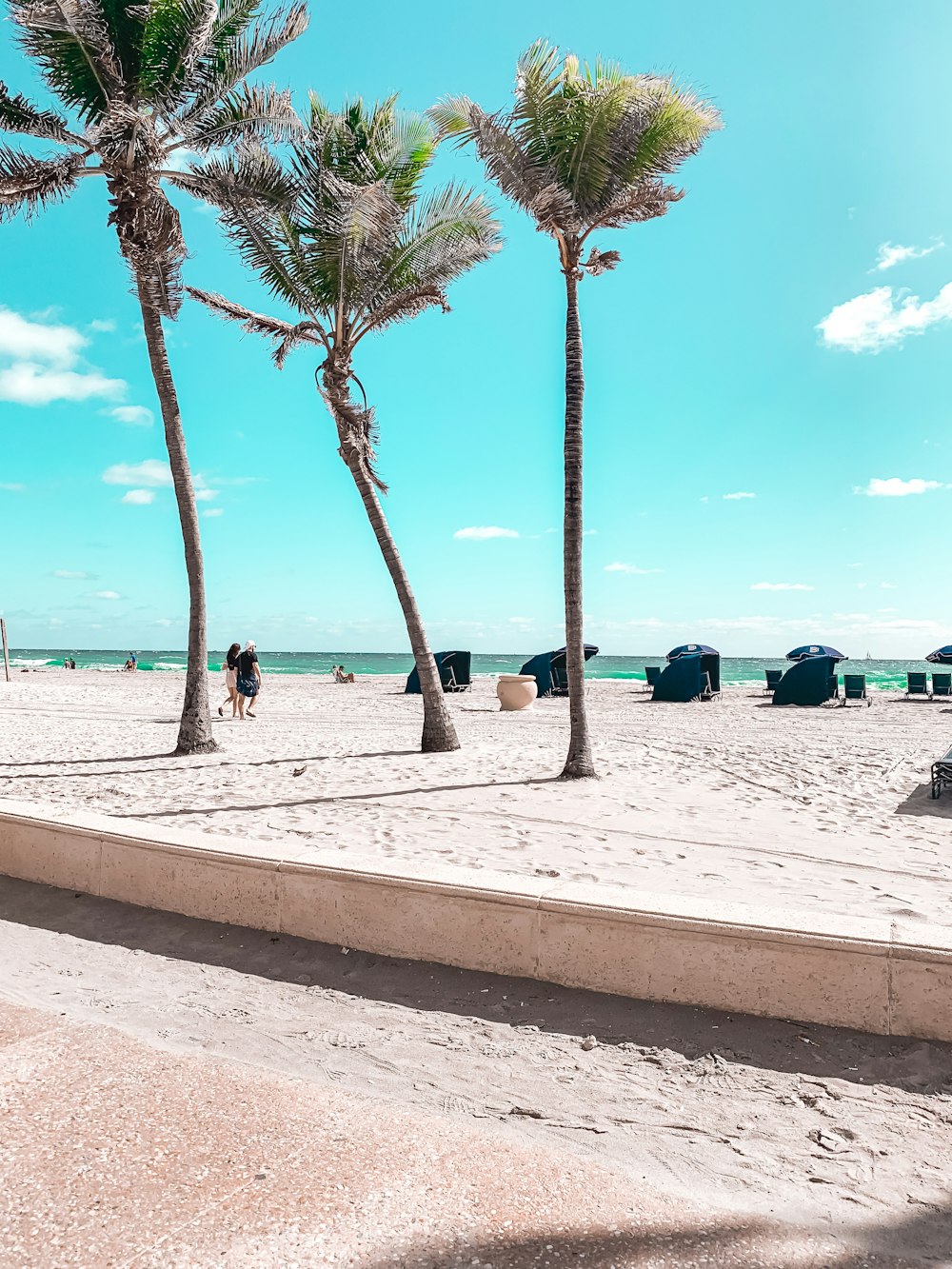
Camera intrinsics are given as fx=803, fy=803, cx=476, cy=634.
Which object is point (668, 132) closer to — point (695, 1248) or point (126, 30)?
point (126, 30)

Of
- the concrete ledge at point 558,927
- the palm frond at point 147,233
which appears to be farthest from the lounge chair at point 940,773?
the palm frond at point 147,233

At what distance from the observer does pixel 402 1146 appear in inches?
88.2

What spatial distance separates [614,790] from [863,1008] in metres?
5.21

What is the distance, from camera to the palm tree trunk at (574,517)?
8.84 meters

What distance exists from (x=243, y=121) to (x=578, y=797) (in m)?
9.13

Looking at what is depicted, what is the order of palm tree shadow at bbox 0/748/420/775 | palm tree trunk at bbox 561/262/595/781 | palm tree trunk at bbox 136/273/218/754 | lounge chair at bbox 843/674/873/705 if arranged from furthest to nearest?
lounge chair at bbox 843/674/873/705 < palm tree trunk at bbox 136/273/218/754 < palm tree shadow at bbox 0/748/420/775 < palm tree trunk at bbox 561/262/595/781

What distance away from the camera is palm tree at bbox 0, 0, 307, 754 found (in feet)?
30.3

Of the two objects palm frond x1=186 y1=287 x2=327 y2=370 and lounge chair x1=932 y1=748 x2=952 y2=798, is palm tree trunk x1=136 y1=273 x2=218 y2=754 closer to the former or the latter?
palm frond x1=186 y1=287 x2=327 y2=370

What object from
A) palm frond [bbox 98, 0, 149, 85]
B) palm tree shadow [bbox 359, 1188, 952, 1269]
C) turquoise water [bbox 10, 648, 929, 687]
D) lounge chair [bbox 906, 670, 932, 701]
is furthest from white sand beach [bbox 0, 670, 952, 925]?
turquoise water [bbox 10, 648, 929, 687]

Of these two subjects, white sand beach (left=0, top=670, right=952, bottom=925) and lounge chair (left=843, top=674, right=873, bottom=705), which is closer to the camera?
white sand beach (left=0, top=670, right=952, bottom=925)

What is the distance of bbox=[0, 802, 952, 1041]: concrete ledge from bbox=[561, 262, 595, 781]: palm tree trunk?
16.7ft

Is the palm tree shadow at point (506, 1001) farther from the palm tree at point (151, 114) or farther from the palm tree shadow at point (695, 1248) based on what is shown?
the palm tree at point (151, 114)

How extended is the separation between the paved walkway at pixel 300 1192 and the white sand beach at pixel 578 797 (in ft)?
4.55

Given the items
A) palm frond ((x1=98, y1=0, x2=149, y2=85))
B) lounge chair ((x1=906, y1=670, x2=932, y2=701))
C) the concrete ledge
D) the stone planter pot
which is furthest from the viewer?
lounge chair ((x1=906, y1=670, x2=932, y2=701))
